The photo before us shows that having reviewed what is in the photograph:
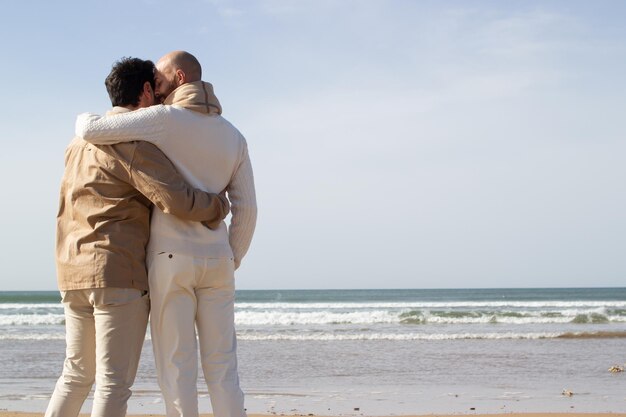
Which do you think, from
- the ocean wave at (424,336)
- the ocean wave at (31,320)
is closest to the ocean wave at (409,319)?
the ocean wave at (31,320)

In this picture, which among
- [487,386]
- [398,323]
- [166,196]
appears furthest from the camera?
[398,323]

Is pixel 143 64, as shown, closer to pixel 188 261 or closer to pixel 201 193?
pixel 201 193

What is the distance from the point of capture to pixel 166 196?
2.64m

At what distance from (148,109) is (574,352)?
9.13 m

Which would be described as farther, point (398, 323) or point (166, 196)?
point (398, 323)

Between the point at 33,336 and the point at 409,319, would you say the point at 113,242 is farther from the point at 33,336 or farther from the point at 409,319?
the point at 409,319

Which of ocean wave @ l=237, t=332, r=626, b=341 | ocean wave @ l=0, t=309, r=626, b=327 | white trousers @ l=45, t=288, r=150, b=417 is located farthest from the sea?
white trousers @ l=45, t=288, r=150, b=417

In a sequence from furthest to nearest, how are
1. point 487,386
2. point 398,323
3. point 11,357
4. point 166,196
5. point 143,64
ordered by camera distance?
point 398,323 → point 11,357 → point 487,386 → point 143,64 → point 166,196

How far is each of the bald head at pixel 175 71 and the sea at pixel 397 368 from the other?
3.27m

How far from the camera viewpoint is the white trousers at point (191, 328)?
2.70m

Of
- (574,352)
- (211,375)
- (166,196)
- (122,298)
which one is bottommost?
(574,352)

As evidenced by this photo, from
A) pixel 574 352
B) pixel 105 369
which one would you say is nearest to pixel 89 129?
pixel 105 369

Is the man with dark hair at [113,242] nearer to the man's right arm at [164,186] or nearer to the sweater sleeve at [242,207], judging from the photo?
the man's right arm at [164,186]

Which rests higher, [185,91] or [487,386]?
[185,91]
